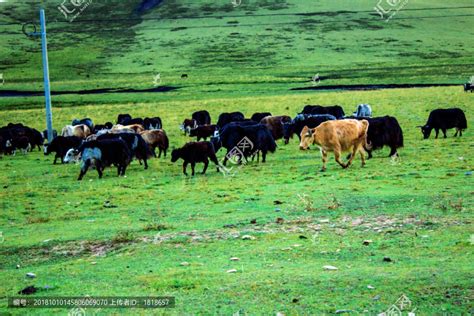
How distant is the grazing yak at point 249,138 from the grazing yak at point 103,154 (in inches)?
129

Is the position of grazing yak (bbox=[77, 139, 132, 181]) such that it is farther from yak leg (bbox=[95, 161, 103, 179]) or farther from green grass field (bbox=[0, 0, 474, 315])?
green grass field (bbox=[0, 0, 474, 315])

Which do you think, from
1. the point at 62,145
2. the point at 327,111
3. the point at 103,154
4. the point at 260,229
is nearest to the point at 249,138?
the point at 103,154

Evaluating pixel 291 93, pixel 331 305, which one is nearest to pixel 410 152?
pixel 331 305

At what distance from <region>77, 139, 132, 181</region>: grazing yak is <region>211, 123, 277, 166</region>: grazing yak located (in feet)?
10.7

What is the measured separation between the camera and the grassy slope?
324 inches

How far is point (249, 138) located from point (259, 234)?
434 inches

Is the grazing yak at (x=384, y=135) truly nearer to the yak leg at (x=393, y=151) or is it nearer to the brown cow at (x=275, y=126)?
the yak leg at (x=393, y=151)

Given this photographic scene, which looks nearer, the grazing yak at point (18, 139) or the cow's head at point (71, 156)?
the cow's head at point (71, 156)

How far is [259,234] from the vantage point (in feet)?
37.7

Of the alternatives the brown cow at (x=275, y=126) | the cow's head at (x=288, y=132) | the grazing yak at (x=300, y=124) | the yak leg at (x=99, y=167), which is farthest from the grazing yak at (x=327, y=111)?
the yak leg at (x=99, y=167)

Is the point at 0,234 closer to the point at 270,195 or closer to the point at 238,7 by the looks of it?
the point at 270,195

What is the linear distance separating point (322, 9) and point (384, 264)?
364 feet

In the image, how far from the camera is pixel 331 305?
764 centimetres

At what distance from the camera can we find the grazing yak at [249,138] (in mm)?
22375
